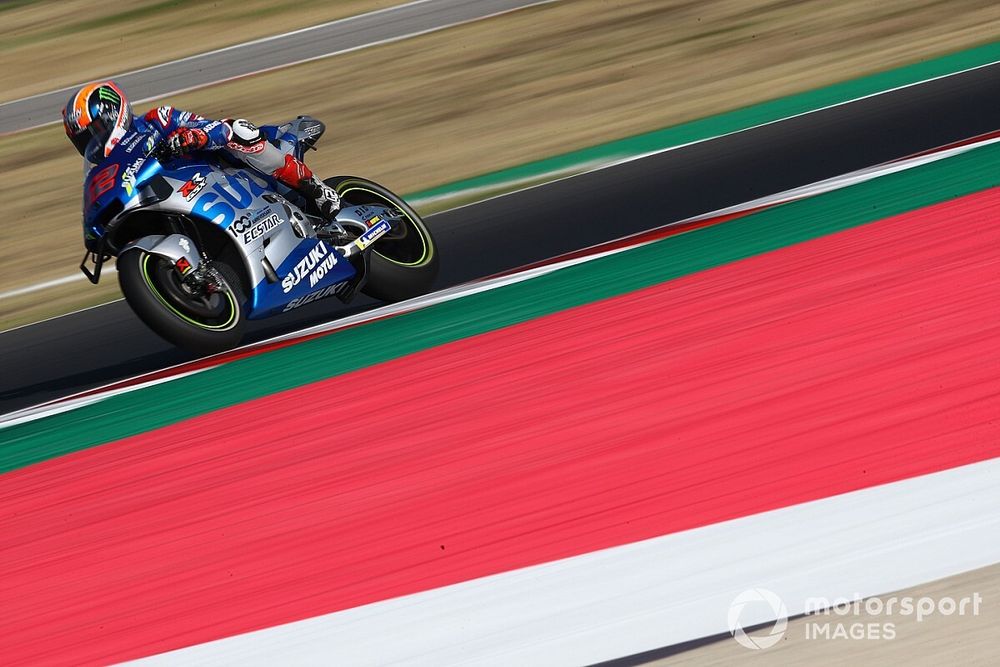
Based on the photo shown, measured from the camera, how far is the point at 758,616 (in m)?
3.43

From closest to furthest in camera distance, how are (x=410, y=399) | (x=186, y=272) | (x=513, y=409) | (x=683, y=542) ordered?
(x=683, y=542)
(x=513, y=409)
(x=410, y=399)
(x=186, y=272)

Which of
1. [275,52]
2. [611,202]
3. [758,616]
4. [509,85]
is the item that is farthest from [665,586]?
[275,52]

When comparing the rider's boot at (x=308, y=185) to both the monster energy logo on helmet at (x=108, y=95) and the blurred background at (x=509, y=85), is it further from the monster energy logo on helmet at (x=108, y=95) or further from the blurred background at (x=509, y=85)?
the blurred background at (x=509, y=85)

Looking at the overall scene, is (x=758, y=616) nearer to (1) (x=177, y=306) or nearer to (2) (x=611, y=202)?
(1) (x=177, y=306)

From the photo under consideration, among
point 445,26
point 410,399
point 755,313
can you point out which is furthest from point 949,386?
point 445,26

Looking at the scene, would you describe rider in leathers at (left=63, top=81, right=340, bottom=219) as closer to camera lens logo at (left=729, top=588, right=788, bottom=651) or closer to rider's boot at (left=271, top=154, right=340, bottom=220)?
rider's boot at (left=271, top=154, right=340, bottom=220)

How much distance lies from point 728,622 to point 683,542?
487mm

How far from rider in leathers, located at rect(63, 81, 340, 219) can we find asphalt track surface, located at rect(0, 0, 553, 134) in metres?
7.74

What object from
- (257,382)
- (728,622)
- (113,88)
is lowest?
(728,622)

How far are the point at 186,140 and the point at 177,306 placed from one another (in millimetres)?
899

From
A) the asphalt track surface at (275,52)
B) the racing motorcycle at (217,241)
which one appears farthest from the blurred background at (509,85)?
the racing motorcycle at (217,241)

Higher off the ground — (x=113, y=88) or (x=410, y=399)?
(x=113, y=88)

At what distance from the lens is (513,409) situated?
525cm

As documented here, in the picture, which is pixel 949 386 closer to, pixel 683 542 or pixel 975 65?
pixel 683 542
